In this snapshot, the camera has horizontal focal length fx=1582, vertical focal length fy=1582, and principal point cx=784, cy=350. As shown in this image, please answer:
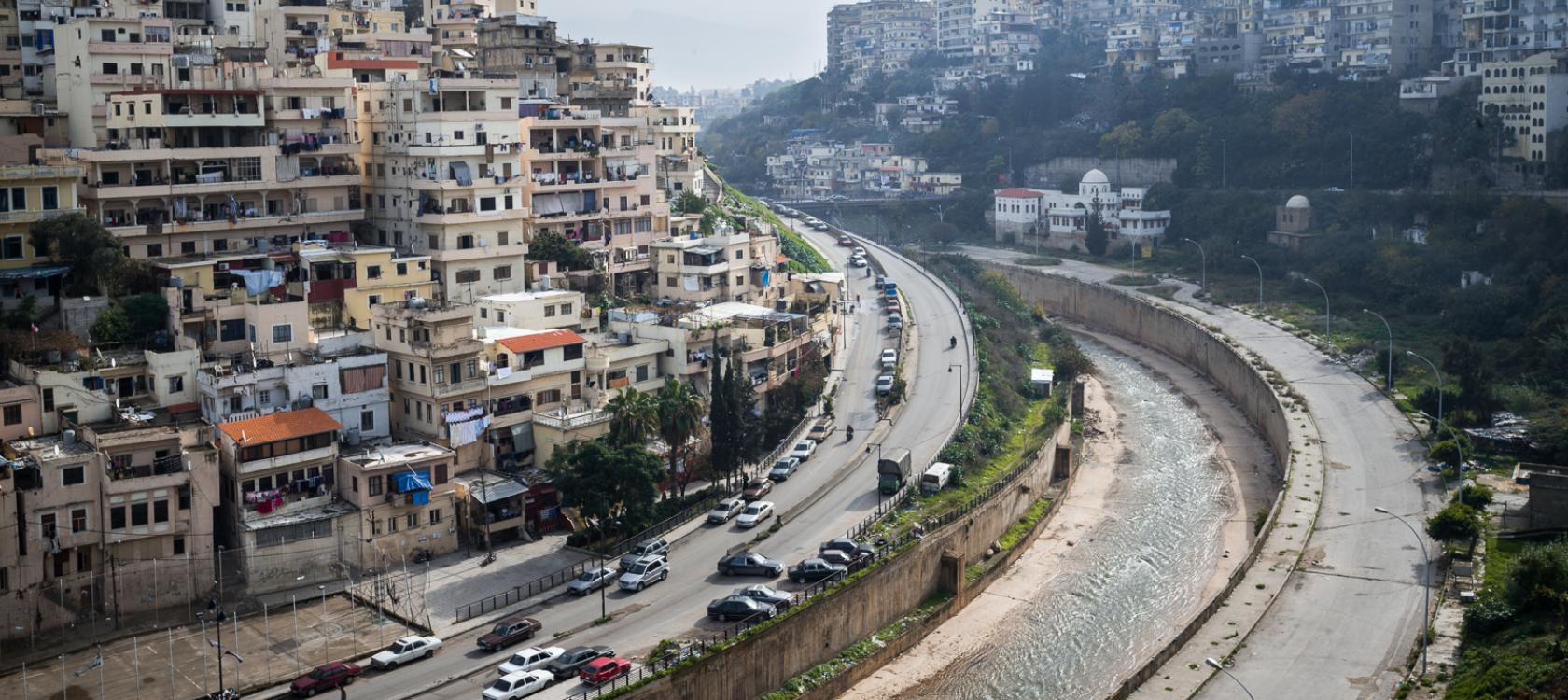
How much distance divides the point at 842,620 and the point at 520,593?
27.0ft

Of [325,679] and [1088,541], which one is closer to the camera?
[325,679]

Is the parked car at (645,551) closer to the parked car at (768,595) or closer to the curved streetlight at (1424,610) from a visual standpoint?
the parked car at (768,595)

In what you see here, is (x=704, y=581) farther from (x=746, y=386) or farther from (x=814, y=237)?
(x=814, y=237)

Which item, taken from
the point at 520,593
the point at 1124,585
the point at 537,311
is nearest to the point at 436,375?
the point at 537,311

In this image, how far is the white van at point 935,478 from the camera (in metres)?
49.2

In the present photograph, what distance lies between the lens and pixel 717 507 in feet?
151

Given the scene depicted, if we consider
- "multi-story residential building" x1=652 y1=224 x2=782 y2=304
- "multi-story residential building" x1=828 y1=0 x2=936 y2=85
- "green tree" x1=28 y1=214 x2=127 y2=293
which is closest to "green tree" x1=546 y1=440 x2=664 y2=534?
"green tree" x1=28 y1=214 x2=127 y2=293

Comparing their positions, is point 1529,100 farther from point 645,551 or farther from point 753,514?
point 645,551

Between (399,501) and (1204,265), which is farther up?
(1204,265)

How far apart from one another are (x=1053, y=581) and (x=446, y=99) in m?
26.4

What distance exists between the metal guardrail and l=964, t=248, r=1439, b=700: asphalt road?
1617 centimetres

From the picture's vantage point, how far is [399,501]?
138 feet

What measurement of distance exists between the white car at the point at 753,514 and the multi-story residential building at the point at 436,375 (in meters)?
7.85

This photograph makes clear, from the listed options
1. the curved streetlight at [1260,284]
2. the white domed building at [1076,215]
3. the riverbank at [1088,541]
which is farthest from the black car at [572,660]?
the white domed building at [1076,215]
